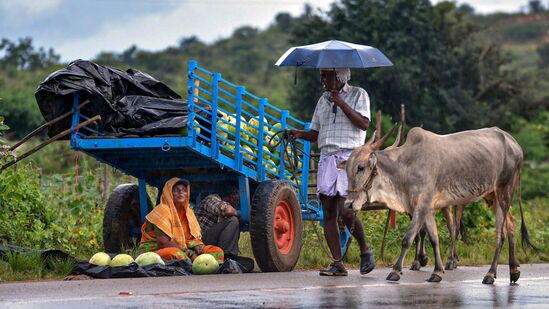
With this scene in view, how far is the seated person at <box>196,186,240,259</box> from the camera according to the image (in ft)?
41.2

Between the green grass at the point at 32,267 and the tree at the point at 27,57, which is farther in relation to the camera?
the tree at the point at 27,57

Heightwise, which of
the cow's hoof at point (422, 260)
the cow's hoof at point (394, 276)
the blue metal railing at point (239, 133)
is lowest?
the cow's hoof at point (394, 276)

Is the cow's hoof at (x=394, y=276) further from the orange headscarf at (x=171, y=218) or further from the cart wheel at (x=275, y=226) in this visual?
the orange headscarf at (x=171, y=218)

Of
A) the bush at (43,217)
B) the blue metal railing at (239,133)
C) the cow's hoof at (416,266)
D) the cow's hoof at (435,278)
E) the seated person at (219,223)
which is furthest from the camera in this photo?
the bush at (43,217)

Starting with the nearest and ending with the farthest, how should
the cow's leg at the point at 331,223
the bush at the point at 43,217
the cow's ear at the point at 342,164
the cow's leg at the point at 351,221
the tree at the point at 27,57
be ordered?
the cow's ear at the point at 342,164
the cow's leg at the point at 351,221
the cow's leg at the point at 331,223
the bush at the point at 43,217
the tree at the point at 27,57

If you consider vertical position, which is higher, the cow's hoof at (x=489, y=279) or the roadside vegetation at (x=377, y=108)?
the roadside vegetation at (x=377, y=108)

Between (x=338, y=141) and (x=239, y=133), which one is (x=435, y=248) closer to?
(x=338, y=141)

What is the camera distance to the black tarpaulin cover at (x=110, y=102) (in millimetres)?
12008

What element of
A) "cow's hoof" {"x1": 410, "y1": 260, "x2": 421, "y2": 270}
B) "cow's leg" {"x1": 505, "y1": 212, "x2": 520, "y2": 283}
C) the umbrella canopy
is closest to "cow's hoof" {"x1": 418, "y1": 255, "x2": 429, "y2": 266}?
"cow's hoof" {"x1": 410, "y1": 260, "x2": 421, "y2": 270}

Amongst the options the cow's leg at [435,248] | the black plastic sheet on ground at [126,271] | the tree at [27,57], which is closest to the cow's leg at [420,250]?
the cow's leg at [435,248]

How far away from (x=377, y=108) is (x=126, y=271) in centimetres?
2858

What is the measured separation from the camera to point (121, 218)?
13555 millimetres

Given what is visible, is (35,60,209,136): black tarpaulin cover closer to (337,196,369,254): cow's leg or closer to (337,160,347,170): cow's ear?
(337,160,347,170): cow's ear

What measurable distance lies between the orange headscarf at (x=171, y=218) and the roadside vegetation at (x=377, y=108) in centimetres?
118
